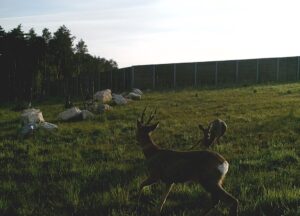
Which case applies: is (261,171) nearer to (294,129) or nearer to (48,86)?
(294,129)

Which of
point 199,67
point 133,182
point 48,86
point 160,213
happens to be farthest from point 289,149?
point 48,86

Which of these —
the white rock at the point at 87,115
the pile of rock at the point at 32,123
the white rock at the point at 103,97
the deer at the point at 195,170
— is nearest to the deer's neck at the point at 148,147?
the deer at the point at 195,170

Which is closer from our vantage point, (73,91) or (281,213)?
(281,213)

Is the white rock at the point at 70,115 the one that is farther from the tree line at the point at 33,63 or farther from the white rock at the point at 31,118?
the tree line at the point at 33,63

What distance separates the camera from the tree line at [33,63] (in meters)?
47.4

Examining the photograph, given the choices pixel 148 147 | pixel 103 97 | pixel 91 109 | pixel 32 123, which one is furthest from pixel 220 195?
pixel 103 97

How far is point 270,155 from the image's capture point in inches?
446

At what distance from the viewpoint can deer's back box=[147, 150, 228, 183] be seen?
6840mm

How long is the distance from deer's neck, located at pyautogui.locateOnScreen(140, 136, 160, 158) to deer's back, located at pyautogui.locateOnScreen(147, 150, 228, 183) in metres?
0.18

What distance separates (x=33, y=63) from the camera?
50.0 metres

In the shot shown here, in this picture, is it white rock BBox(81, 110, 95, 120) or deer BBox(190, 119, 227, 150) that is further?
white rock BBox(81, 110, 95, 120)

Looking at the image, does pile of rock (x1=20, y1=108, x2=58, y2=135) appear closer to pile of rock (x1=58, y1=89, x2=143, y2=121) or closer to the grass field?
the grass field

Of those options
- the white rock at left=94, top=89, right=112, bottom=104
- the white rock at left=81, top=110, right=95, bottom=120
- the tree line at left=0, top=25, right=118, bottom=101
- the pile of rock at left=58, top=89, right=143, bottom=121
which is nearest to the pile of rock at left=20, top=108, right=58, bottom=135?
the pile of rock at left=58, top=89, right=143, bottom=121

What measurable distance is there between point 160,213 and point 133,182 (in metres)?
1.81
